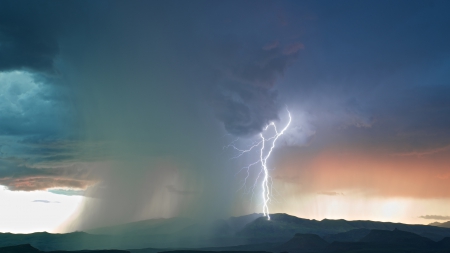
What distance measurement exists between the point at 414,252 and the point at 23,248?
176006 mm

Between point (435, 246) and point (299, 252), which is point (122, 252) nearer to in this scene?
point (299, 252)

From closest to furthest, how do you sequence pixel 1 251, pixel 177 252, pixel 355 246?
1. pixel 1 251
2. pixel 177 252
3. pixel 355 246

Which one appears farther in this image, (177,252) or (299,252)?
Result: (299,252)

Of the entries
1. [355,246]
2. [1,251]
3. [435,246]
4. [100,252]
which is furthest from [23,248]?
[435,246]

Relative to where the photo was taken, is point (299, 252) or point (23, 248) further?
point (299, 252)

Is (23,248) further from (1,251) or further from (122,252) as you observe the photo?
(122,252)

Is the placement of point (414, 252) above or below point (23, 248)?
below

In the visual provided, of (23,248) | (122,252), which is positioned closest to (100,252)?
(122,252)

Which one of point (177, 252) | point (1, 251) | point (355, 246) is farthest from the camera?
point (355, 246)

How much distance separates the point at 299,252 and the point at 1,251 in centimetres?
14026

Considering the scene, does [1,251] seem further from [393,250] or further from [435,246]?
[435,246]

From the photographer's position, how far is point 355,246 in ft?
648

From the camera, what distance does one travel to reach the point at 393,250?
598 feet

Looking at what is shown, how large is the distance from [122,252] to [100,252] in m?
10.3
